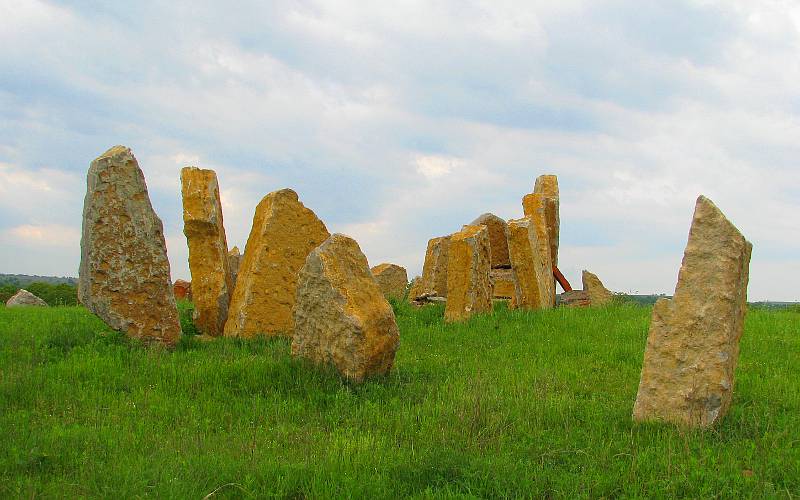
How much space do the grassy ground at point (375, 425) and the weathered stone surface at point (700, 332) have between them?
32 centimetres

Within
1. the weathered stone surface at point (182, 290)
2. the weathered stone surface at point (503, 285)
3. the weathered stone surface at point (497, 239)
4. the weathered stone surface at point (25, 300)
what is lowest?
the weathered stone surface at point (25, 300)

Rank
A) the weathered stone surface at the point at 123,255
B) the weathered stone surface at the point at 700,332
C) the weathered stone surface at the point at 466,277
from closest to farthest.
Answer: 1. the weathered stone surface at the point at 700,332
2. the weathered stone surface at the point at 123,255
3. the weathered stone surface at the point at 466,277

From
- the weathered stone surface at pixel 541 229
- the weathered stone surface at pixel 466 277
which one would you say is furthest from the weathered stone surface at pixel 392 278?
the weathered stone surface at pixel 466 277

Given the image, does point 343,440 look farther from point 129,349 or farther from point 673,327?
point 129,349

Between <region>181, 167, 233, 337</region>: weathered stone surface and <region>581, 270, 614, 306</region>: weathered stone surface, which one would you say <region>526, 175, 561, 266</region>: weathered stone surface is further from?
<region>181, 167, 233, 337</region>: weathered stone surface

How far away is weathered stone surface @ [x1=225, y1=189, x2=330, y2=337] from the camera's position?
1402 centimetres

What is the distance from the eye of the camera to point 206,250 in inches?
611

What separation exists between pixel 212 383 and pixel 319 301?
5.86 feet

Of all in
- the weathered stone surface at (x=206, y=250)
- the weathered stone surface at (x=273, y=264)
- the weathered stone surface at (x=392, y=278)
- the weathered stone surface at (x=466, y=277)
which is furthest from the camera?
the weathered stone surface at (x=392, y=278)

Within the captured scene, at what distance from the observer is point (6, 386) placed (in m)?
9.78

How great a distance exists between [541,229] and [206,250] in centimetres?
909

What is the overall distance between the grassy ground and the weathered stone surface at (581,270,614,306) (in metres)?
8.52

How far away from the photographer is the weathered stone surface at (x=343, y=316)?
10164 mm

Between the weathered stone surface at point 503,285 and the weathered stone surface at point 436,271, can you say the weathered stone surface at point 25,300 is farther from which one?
the weathered stone surface at point 503,285
